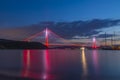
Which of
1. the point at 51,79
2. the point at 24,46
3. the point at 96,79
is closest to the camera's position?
the point at 51,79

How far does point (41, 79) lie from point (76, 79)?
105 inches

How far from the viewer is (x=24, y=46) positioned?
14712cm

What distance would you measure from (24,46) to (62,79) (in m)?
128

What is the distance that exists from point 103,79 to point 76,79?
241cm

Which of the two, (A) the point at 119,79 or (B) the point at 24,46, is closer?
(A) the point at 119,79

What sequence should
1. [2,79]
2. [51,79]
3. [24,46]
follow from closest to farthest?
1. [2,79]
2. [51,79]
3. [24,46]

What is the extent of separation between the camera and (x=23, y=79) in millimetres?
19781

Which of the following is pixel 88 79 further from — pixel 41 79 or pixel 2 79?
pixel 2 79

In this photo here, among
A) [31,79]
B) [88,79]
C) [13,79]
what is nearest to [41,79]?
[31,79]

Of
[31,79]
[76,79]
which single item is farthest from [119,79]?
[31,79]

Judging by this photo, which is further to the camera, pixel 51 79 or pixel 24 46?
pixel 24 46

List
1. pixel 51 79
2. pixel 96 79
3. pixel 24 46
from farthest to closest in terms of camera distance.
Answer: pixel 24 46 < pixel 96 79 < pixel 51 79

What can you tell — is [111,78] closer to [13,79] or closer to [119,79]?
[119,79]

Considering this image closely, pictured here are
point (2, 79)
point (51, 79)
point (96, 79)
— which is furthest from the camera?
point (96, 79)
